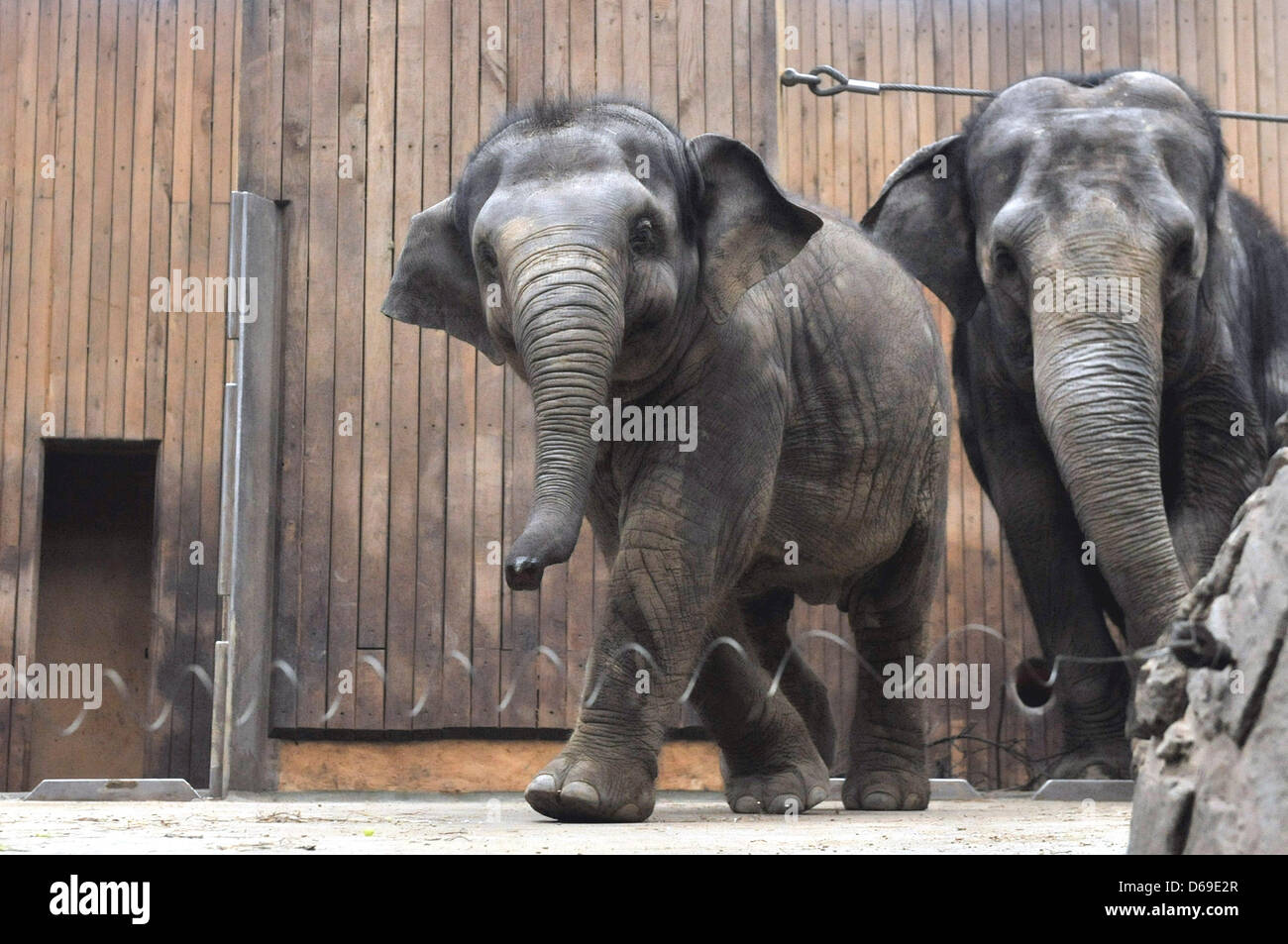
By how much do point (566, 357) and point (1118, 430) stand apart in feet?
7.10

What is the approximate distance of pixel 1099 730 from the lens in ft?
24.7

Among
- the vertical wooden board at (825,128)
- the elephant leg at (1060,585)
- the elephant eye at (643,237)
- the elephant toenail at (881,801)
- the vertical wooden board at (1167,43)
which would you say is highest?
the vertical wooden board at (1167,43)

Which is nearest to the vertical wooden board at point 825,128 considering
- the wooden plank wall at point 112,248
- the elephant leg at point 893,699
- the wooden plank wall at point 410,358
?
the wooden plank wall at point 410,358

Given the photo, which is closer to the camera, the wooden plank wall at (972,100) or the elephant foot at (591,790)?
the elephant foot at (591,790)

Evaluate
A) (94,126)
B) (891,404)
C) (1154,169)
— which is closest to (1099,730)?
(891,404)

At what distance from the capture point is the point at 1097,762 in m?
7.44

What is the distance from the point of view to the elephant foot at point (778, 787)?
6191mm

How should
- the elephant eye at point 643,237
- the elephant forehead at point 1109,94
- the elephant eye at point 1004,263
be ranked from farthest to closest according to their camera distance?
the elephant forehead at point 1109,94 → the elephant eye at point 1004,263 → the elephant eye at point 643,237

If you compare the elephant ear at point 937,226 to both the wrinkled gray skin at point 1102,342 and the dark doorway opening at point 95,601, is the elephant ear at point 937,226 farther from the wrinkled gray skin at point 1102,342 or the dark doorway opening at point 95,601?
the dark doorway opening at point 95,601

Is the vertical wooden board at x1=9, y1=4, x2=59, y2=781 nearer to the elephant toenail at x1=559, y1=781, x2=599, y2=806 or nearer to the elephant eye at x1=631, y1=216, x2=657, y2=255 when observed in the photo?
the elephant eye at x1=631, y1=216, x2=657, y2=255

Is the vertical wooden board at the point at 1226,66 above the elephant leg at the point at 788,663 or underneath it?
above

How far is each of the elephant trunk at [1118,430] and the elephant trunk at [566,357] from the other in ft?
6.32

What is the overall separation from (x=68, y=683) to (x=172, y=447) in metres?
3.05

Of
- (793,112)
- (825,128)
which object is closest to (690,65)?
(793,112)
